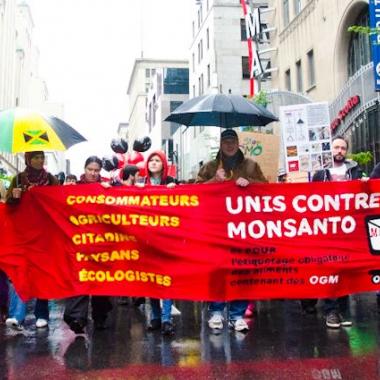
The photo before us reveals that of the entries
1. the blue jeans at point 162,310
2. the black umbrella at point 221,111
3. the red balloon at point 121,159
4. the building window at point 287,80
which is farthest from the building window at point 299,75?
the blue jeans at point 162,310

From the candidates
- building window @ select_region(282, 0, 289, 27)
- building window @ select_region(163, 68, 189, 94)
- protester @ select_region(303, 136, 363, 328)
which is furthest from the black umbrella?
building window @ select_region(163, 68, 189, 94)

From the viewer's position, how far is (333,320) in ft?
20.5

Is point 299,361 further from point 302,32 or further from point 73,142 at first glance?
point 302,32

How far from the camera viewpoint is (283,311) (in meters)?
7.49

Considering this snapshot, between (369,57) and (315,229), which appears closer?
(315,229)

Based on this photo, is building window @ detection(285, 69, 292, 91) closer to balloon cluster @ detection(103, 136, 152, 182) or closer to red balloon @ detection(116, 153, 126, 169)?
balloon cluster @ detection(103, 136, 152, 182)

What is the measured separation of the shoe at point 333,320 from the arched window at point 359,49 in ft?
44.0

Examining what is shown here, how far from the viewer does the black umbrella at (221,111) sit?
6551 millimetres

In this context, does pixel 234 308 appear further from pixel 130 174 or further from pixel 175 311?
pixel 130 174

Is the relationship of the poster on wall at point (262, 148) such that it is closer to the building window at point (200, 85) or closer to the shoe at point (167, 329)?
the shoe at point (167, 329)

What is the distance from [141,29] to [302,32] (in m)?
82.7

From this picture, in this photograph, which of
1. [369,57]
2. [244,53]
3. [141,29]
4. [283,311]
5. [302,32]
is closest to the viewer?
[283,311]

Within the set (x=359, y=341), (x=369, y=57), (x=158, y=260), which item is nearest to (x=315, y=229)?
(x=359, y=341)

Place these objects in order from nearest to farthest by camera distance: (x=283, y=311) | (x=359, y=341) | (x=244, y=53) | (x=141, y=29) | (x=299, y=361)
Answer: (x=299, y=361)
(x=359, y=341)
(x=283, y=311)
(x=244, y=53)
(x=141, y=29)
